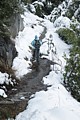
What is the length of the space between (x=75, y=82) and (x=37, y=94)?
1.75 meters

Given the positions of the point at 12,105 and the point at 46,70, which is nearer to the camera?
the point at 12,105

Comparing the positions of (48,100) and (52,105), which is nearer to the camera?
(52,105)

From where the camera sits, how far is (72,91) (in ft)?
34.4

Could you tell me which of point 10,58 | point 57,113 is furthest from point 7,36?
point 57,113

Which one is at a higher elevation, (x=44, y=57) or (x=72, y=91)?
Answer: (x=44, y=57)

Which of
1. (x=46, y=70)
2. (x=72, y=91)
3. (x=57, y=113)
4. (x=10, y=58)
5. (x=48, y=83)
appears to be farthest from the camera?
(x=46, y=70)

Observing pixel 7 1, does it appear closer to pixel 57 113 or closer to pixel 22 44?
pixel 22 44

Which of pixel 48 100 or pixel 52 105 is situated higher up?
pixel 48 100

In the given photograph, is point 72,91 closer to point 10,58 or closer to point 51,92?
point 51,92

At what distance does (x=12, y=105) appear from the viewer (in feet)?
28.1

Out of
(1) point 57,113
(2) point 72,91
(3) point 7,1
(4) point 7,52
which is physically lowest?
(1) point 57,113

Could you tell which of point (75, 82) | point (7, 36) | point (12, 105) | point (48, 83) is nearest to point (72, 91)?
point (75, 82)

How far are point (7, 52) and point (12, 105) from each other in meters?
3.79

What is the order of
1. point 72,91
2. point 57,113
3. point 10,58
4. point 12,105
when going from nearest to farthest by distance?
1. point 57,113
2. point 12,105
3. point 72,91
4. point 10,58
